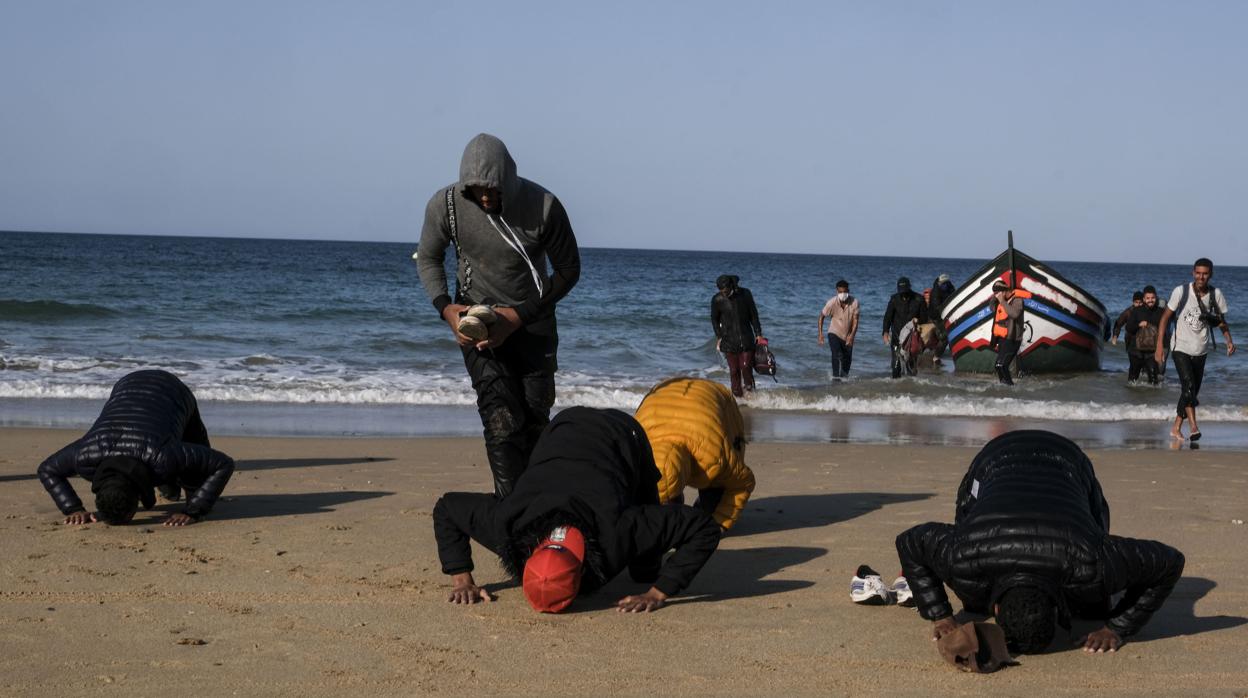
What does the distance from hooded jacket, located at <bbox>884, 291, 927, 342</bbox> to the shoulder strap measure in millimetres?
13946

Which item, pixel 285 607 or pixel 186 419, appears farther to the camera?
pixel 186 419

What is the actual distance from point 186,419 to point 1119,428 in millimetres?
10452

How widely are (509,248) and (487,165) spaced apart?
0.43 metres

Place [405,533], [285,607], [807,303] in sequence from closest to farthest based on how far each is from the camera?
1. [285,607]
2. [405,533]
3. [807,303]

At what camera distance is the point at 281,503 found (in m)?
7.60

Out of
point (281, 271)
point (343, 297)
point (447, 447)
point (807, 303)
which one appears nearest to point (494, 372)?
point (447, 447)

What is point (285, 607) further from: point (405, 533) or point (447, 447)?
point (447, 447)

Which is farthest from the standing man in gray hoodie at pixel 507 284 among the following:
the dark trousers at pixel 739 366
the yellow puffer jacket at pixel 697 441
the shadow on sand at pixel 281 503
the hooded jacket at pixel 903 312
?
the hooded jacket at pixel 903 312

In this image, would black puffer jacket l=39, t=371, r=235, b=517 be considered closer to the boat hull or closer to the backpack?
the backpack

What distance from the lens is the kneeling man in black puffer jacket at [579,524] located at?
4887 millimetres

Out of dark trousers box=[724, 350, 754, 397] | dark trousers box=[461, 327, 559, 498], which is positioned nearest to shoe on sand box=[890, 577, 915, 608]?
dark trousers box=[461, 327, 559, 498]

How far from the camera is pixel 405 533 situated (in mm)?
6734

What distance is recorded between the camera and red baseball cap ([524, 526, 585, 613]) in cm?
486

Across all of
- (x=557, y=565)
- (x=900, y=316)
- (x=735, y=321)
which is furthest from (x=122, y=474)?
(x=900, y=316)
